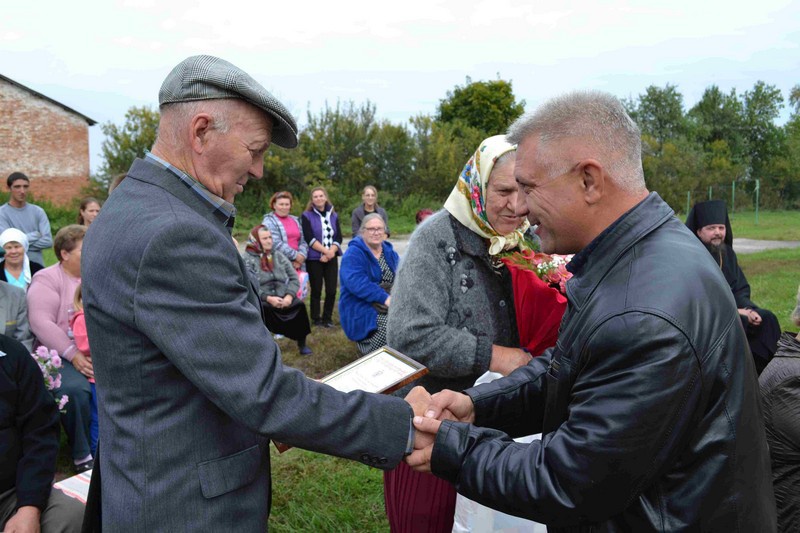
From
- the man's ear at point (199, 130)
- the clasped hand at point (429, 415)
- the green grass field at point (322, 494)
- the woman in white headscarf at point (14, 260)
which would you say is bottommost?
the green grass field at point (322, 494)

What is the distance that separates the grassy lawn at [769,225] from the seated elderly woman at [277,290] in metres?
19.2

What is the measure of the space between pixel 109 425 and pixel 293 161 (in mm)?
26091

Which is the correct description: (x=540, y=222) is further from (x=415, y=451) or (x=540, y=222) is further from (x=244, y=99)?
(x=244, y=99)

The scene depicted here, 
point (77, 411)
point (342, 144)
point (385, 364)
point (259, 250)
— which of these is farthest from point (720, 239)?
point (342, 144)

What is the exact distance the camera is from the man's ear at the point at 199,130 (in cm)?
189

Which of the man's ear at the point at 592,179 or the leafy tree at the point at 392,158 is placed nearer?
the man's ear at the point at 592,179

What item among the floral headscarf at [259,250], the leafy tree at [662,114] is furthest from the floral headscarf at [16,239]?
the leafy tree at [662,114]

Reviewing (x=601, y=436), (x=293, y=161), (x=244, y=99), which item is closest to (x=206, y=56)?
(x=244, y=99)

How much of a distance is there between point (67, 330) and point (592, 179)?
4.95 m

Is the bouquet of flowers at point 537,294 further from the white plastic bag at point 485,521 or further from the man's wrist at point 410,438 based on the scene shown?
the man's wrist at point 410,438

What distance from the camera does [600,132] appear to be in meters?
1.78

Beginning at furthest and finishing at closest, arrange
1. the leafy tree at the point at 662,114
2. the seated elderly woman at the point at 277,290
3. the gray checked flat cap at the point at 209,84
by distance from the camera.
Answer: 1. the leafy tree at the point at 662,114
2. the seated elderly woman at the point at 277,290
3. the gray checked flat cap at the point at 209,84

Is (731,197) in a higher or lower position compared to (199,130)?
lower

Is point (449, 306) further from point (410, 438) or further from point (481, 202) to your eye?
point (410, 438)
